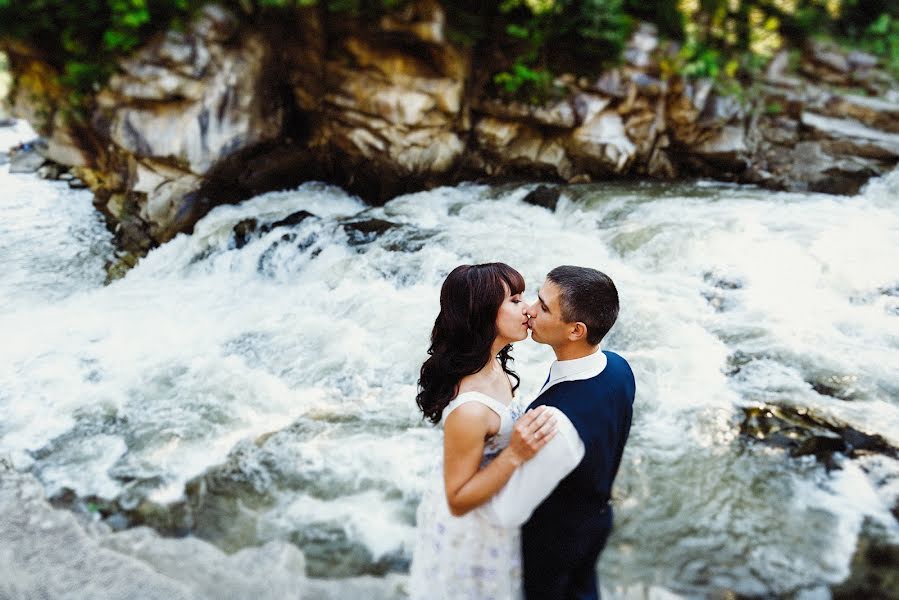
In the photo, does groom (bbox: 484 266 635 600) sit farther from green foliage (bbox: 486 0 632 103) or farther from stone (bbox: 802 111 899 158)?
stone (bbox: 802 111 899 158)

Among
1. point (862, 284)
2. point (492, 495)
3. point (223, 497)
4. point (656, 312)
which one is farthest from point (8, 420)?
point (862, 284)

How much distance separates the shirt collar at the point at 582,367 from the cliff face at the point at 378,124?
7751 mm

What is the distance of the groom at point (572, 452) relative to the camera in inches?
70.9

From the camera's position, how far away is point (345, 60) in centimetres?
910

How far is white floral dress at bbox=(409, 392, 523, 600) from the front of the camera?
197 centimetres

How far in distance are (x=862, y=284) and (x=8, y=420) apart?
816cm

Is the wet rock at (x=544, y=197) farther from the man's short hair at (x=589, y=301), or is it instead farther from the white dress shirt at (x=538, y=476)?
the white dress shirt at (x=538, y=476)

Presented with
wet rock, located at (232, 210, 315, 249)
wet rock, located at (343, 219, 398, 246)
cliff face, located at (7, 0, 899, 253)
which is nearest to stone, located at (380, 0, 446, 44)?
cliff face, located at (7, 0, 899, 253)

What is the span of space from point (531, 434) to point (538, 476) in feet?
0.50

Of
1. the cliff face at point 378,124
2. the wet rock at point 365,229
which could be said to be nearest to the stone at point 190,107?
the cliff face at point 378,124

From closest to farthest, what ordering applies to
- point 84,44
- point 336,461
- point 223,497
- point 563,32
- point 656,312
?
point 223,497 → point 336,461 → point 656,312 → point 84,44 → point 563,32

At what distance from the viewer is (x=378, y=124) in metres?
9.28

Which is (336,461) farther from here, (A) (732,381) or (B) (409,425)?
(A) (732,381)

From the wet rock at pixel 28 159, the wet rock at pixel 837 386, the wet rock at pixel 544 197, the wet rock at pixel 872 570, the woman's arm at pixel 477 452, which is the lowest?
the wet rock at pixel 28 159
